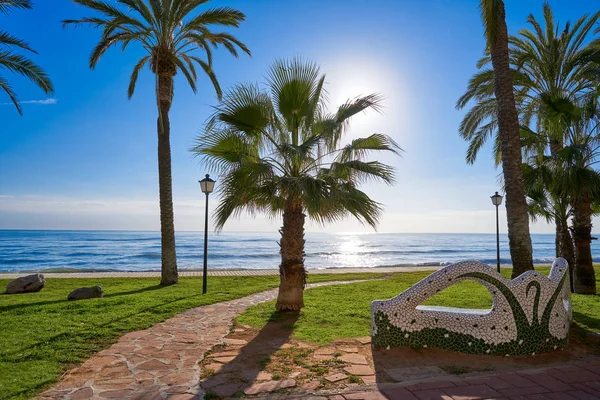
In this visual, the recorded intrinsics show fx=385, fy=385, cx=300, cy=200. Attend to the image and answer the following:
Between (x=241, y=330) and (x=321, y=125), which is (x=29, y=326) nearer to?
(x=241, y=330)

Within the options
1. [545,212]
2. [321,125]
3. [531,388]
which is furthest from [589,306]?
[321,125]

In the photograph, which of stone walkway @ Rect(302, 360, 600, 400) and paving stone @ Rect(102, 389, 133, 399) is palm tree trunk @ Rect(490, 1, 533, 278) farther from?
paving stone @ Rect(102, 389, 133, 399)

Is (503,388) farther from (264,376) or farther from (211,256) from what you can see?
(211,256)

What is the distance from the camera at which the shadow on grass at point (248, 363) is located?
3.97 meters

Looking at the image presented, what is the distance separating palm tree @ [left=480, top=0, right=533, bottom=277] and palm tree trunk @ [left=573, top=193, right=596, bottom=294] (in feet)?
15.2

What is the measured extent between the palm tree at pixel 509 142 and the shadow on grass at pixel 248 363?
13.0ft

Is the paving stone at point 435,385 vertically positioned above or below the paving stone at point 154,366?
above

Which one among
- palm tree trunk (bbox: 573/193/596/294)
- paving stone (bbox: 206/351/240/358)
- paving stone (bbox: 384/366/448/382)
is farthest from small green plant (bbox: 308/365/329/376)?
palm tree trunk (bbox: 573/193/596/294)

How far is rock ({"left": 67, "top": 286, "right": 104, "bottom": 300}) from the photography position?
9.31m

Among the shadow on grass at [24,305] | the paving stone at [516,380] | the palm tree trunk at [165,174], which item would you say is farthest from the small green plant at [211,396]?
the palm tree trunk at [165,174]

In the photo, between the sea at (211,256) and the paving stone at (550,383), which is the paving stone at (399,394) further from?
the sea at (211,256)

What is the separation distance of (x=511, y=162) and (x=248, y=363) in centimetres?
537

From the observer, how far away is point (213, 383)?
4082 mm

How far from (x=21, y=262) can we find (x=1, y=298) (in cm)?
2738
